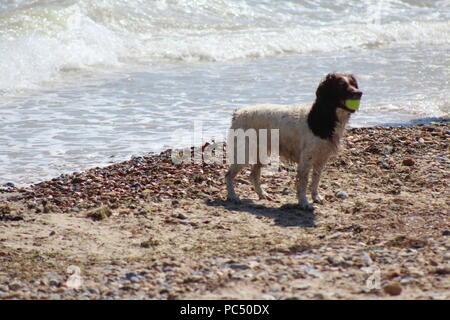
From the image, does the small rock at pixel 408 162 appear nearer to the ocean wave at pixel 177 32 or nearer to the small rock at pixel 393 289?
the small rock at pixel 393 289

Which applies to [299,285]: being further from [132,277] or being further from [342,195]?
[342,195]

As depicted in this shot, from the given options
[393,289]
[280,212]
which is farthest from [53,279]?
[280,212]

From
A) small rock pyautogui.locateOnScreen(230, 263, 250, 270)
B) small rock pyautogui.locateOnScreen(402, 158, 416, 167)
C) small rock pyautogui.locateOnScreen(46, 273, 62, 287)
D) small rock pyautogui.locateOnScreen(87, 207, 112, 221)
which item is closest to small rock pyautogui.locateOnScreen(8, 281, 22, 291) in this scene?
small rock pyautogui.locateOnScreen(46, 273, 62, 287)

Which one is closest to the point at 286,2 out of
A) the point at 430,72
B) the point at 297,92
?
the point at 430,72

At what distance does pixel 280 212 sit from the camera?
7215mm

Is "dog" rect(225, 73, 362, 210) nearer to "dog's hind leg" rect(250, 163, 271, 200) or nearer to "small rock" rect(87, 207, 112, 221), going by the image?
"dog's hind leg" rect(250, 163, 271, 200)

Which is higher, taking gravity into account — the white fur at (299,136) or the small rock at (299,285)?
the white fur at (299,136)

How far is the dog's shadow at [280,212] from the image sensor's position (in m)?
6.80

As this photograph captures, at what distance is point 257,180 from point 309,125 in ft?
3.25

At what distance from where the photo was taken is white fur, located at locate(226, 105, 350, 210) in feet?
23.4

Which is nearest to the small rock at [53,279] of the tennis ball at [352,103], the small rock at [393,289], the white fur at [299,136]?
the small rock at [393,289]

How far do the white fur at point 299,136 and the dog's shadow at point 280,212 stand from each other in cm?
15
